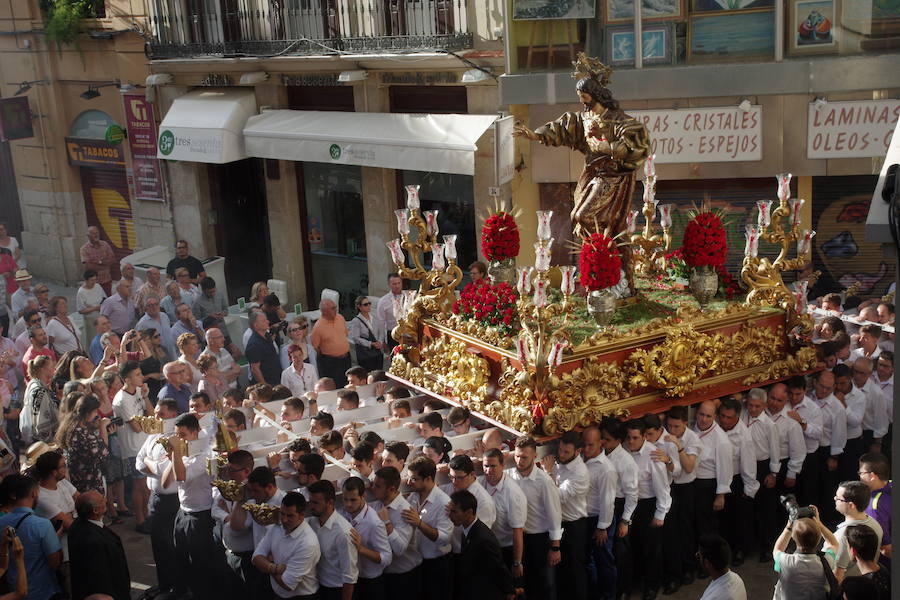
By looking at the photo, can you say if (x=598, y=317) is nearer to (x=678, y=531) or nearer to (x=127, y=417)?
(x=678, y=531)

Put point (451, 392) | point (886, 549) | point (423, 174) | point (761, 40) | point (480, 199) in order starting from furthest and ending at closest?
1. point (423, 174)
2. point (480, 199)
3. point (761, 40)
4. point (451, 392)
5. point (886, 549)

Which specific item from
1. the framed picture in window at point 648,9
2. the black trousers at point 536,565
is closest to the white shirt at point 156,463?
the black trousers at point 536,565

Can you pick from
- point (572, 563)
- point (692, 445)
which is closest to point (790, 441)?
point (692, 445)

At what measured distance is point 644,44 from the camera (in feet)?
49.1

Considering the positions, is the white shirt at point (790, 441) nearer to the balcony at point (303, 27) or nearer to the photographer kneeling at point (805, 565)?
the photographer kneeling at point (805, 565)

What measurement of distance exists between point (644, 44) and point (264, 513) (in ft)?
31.0

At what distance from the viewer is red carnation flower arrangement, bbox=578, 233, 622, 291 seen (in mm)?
9734

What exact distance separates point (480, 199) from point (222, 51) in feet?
18.4

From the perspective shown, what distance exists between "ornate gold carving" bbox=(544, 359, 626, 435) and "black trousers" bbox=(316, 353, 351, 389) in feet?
12.9

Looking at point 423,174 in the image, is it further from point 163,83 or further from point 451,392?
point 451,392

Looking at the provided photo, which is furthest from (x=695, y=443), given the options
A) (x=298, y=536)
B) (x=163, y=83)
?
(x=163, y=83)

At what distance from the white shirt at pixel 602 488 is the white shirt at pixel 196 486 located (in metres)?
3.09

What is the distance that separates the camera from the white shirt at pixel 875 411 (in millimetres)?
9938

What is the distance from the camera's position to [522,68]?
49.2 feet
